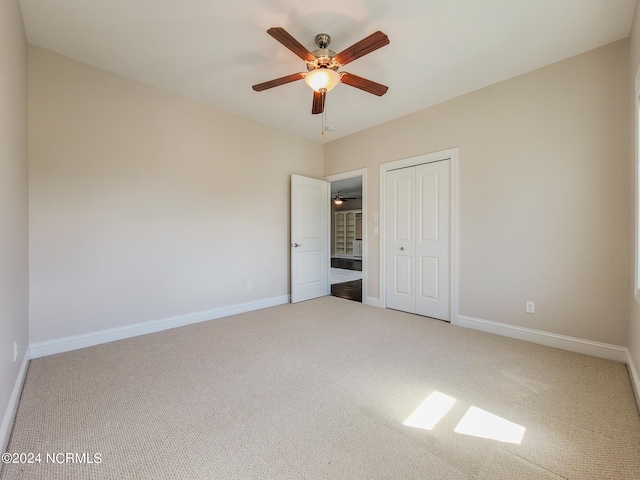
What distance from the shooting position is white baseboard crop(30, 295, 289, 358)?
2607mm

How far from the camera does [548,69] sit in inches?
110

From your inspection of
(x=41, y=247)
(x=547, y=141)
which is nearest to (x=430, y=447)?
(x=547, y=141)

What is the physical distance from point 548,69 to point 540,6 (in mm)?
955

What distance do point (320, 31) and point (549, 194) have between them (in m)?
2.65

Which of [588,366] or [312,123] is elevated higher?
[312,123]

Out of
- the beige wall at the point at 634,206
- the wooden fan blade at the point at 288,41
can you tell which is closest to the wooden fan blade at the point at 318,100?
the wooden fan blade at the point at 288,41

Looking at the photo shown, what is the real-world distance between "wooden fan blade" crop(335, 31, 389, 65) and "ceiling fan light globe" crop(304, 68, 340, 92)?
0.35ft

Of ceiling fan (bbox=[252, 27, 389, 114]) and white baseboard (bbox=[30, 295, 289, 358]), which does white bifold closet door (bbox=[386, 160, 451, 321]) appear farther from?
white baseboard (bbox=[30, 295, 289, 358])

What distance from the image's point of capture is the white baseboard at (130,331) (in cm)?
261

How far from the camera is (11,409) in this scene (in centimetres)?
167

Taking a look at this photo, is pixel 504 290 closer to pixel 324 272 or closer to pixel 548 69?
pixel 548 69

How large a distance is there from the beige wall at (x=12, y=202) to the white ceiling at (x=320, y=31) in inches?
18.9

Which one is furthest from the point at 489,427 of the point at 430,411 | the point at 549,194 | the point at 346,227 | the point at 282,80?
the point at 346,227

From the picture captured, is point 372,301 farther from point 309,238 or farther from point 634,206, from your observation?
point 634,206
